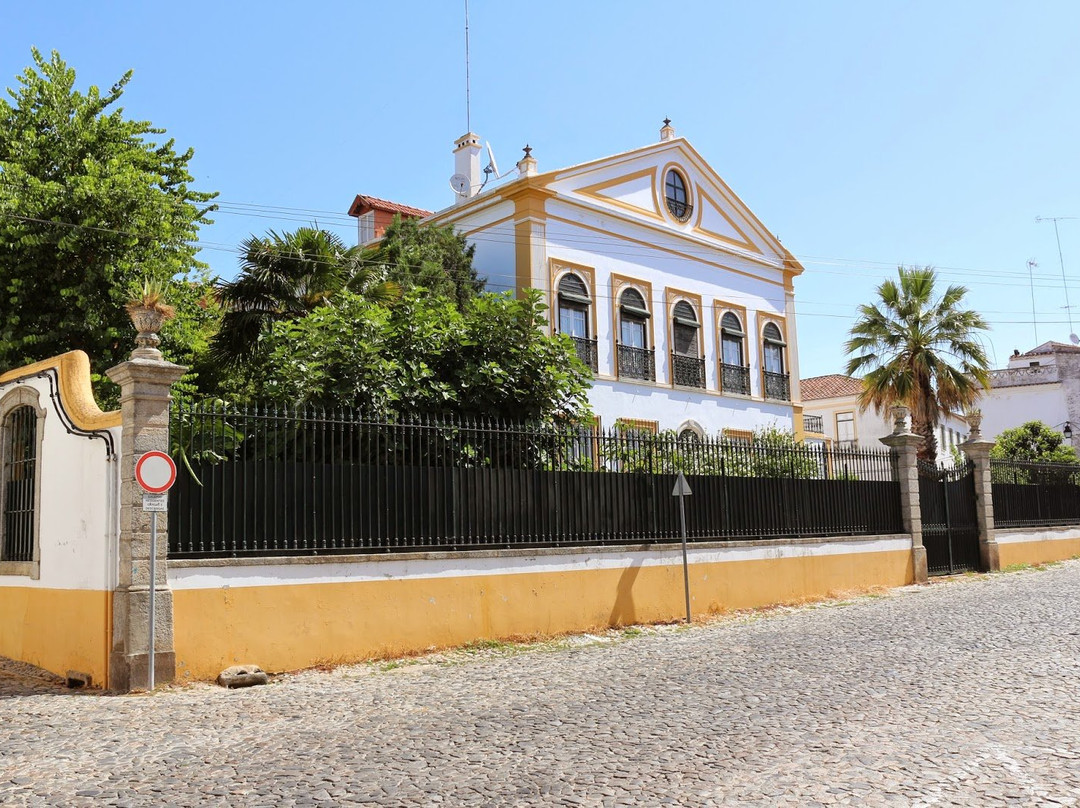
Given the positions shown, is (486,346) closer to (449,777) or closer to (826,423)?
(449,777)

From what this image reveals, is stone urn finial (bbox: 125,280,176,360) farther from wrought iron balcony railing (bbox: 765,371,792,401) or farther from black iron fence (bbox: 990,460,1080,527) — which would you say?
wrought iron balcony railing (bbox: 765,371,792,401)

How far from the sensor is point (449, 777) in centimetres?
554

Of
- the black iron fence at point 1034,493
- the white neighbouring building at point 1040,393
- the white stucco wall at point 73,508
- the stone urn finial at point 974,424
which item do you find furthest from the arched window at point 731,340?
the white neighbouring building at point 1040,393

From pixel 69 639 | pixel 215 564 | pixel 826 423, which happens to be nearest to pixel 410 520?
pixel 215 564

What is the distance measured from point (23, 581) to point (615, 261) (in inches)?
596

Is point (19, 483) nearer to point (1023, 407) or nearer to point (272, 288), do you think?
point (272, 288)

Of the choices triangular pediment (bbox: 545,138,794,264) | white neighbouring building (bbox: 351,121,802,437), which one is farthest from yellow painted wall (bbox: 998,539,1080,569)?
triangular pediment (bbox: 545,138,794,264)

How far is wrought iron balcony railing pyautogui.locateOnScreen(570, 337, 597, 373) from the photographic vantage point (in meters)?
21.3

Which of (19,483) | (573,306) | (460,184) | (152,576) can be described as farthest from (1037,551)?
(19,483)

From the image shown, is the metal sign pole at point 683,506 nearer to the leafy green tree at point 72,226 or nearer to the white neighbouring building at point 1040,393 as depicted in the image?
the leafy green tree at point 72,226

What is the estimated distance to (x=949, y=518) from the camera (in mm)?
19281

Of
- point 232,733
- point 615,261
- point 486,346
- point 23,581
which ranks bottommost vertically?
point 232,733

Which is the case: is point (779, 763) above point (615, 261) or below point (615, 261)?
below

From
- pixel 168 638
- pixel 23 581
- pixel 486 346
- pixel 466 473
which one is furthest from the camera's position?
pixel 486 346
